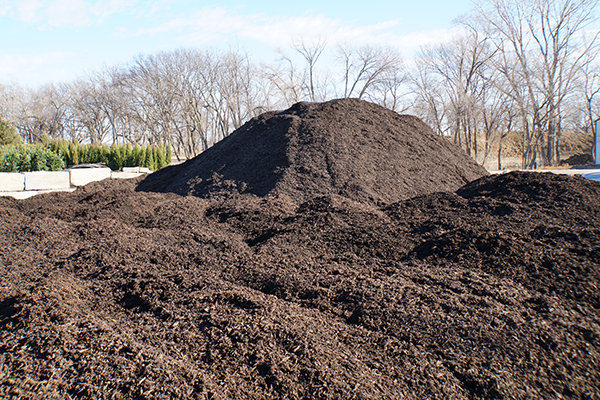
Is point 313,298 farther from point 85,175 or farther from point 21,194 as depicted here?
point 85,175

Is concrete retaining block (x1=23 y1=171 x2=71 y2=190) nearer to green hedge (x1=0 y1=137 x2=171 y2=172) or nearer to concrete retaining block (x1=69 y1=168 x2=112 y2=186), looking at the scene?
concrete retaining block (x1=69 y1=168 x2=112 y2=186)

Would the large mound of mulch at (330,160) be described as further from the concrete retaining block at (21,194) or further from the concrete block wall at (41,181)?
the concrete retaining block at (21,194)

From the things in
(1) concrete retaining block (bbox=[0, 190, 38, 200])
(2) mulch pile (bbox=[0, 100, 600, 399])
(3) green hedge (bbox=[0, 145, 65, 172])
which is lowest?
(2) mulch pile (bbox=[0, 100, 600, 399])

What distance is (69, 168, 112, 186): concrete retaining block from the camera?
9.93 metres

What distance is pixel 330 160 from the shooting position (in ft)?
24.8

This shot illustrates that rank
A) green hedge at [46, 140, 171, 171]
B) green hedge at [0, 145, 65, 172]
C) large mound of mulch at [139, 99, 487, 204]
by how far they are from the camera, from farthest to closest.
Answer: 1. green hedge at [46, 140, 171, 171]
2. green hedge at [0, 145, 65, 172]
3. large mound of mulch at [139, 99, 487, 204]

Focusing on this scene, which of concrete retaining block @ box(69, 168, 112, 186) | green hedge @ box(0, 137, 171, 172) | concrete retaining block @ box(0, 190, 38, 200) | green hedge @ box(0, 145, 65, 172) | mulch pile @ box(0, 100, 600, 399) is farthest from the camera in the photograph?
green hedge @ box(0, 137, 171, 172)

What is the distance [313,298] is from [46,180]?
9087 millimetres

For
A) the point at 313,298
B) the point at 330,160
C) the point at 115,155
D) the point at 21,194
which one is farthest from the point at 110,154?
the point at 313,298

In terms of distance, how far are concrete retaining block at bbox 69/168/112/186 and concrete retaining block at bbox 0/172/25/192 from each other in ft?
3.79

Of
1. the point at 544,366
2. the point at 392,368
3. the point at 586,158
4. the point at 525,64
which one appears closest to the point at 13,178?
the point at 392,368

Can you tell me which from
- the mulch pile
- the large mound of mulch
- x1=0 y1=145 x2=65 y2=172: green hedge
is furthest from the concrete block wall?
the mulch pile

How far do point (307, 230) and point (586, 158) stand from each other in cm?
3770

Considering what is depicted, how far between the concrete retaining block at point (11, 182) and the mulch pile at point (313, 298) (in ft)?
12.2
